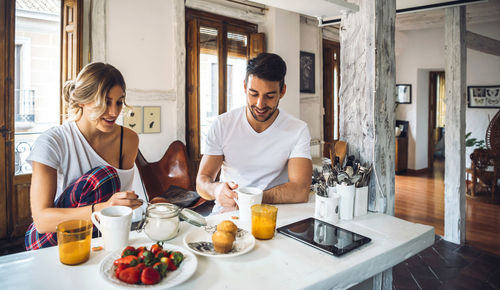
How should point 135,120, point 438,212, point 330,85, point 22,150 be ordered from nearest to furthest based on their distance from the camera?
point 22,150
point 135,120
point 438,212
point 330,85

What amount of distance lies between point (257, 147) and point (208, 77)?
3171 millimetres

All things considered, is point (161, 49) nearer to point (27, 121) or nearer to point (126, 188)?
point (27, 121)

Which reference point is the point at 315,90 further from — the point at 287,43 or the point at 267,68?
the point at 267,68

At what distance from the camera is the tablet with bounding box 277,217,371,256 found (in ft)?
3.85

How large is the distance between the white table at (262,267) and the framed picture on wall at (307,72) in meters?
5.17

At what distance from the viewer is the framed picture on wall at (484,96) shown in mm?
6598

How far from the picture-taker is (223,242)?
1.09 metres

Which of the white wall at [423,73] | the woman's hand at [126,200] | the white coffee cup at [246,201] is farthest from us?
the white wall at [423,73]

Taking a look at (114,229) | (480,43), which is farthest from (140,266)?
(480,43)

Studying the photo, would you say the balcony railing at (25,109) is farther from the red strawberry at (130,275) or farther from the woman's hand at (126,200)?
the red strawberry at (130,275)

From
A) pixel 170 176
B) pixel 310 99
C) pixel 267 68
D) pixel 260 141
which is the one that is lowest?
pixel 170 176

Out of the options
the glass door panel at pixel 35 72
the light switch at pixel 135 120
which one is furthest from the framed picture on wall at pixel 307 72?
the glass door panel at pixel 35 72

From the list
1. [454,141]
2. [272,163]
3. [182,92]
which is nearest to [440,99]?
[454,141]

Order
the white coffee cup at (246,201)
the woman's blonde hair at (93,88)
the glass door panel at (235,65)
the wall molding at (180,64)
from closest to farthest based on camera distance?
1. the white coffee cup at (246,201)
2. the woman's blonde hair at (93,88)
3. the wall molding at (180,64)
4. the glass door panel at (235,65)
